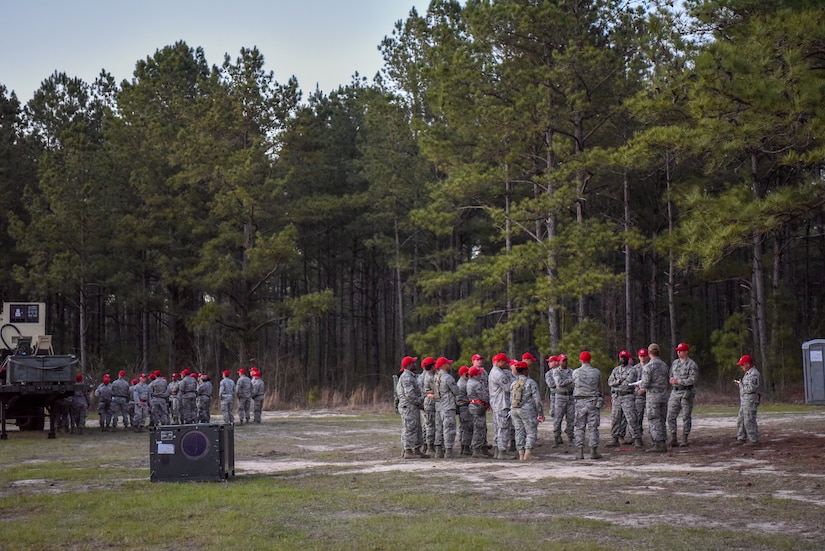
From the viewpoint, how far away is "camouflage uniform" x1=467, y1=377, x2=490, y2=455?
18625 millimetres

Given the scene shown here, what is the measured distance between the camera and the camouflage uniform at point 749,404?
18547mm

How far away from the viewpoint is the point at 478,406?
1861 cm

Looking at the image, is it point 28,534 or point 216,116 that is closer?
point 28,534

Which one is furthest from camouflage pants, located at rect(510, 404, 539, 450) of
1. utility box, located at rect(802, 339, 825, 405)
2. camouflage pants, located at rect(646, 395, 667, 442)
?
utility box, located at rect(802, 339, 825, 405)

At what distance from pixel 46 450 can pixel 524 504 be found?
13128 millimetres

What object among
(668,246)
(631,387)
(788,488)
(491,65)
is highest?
(491,65)

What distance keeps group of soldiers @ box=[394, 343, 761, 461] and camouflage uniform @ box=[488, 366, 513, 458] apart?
0.02m

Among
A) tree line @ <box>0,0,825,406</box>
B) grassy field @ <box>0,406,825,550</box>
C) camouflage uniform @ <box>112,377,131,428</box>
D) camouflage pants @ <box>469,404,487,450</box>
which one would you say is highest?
tree line @ <box>0,0,825,406</box>

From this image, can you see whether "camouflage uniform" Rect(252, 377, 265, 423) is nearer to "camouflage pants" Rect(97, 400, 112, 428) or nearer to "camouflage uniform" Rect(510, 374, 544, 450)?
"camouflage pants" Rect(97, 400, 112, 428)

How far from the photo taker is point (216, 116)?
4516cm

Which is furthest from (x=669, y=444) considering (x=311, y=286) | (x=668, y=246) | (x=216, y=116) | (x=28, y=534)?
(x=311, y=286)

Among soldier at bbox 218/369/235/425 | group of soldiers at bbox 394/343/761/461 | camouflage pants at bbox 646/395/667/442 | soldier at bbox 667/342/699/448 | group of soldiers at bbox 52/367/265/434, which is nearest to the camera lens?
group of soldiers at bbox 394/343/761/461

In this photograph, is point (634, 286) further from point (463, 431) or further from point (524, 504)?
point (524, 504)

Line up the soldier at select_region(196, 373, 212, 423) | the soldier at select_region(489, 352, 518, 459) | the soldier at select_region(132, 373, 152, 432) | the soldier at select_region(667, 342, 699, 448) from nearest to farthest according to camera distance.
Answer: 1. the soldier at select_region(489, 352, 518, 459)
2. the soldier at select_region(667, 342, 699, 448)
3. the soldier at select_region(196, 373, 212, 423)
4. the soldier at select_region(132, 373, 152, 432)
